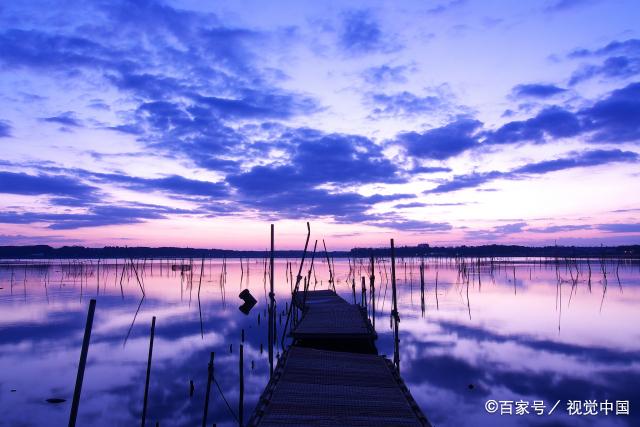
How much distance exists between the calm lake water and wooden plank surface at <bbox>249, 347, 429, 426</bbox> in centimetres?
187

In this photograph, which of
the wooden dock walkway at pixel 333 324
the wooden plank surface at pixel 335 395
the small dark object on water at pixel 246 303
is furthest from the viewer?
the small dark object on water at pixel 246 303

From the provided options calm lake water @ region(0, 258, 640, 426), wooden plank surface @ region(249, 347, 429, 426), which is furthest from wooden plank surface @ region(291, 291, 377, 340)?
wooden plank surface @ region(249, 347, 429, 426)

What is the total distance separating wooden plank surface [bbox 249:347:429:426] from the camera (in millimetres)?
7789

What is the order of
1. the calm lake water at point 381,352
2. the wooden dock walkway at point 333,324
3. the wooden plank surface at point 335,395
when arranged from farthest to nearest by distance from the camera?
the wooden dock walkway at point 333,324, the calm lake water at point 381,352, the wooden plank surface at point 335,395

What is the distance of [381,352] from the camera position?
17.5 metres

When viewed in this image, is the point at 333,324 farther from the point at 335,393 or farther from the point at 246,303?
the point at 246,303

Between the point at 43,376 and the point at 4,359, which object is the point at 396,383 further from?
the point at 4,359

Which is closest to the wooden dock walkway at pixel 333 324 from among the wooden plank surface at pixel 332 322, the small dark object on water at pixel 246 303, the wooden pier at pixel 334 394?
the wooden plank surface at pixel 332 322

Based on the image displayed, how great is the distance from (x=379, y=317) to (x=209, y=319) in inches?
343

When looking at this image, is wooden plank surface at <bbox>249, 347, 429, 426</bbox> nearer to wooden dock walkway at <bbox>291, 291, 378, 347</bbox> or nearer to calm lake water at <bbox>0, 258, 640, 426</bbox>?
calm lake water at <bbox>0, 258, 640, 426</bbox>

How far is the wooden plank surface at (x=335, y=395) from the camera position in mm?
7789

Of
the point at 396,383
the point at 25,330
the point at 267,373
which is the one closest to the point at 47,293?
the point at 25,330

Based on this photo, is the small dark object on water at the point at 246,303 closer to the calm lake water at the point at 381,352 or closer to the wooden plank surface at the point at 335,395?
the calm lake water at the point at 381,352

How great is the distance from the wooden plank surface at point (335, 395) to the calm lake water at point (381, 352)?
1.87m
